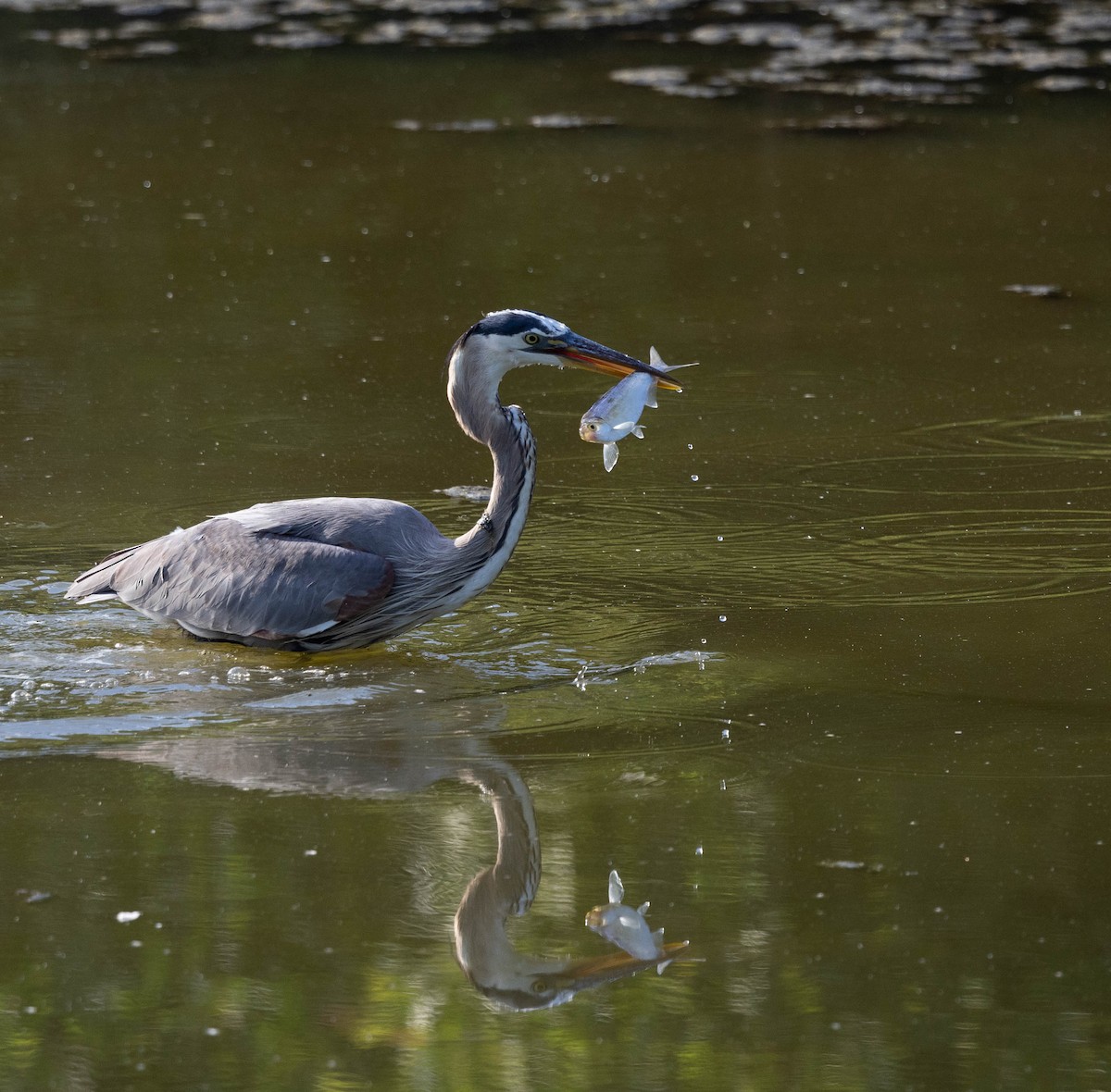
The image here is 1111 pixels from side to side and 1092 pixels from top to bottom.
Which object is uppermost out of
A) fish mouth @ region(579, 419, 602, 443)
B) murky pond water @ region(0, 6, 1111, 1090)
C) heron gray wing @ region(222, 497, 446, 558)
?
fish mouth @ region(579, 419, 602, 443)

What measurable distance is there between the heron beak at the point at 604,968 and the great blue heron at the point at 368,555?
2177 mm

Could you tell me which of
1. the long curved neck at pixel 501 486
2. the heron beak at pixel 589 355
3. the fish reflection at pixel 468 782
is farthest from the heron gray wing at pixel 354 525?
the fish reflection at pixel 468 782

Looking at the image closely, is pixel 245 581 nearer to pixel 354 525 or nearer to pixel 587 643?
pixel 354 525

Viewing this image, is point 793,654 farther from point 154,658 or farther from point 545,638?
point 154,658

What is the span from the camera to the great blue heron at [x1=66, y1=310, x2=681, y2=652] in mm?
6078

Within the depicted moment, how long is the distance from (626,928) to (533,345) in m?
2.38

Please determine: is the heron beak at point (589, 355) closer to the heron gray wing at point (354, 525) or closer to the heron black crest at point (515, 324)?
the heron black crest at point (515, 324)

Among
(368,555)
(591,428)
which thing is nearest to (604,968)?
(591,428)

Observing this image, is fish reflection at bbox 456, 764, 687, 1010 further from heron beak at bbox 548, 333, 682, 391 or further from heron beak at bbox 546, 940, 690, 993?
heron beak at bbox 548, 333, 682, 391

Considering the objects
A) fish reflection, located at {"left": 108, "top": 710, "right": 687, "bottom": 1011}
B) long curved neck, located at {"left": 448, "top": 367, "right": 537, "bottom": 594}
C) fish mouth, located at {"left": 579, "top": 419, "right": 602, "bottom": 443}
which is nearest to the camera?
fish reflection, located at {"left": 108, "top": 710, "right": 687, "bottom": 1011}

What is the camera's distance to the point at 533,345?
6066 mm

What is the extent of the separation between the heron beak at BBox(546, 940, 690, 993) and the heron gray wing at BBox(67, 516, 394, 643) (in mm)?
2176

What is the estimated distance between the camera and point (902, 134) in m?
13.6

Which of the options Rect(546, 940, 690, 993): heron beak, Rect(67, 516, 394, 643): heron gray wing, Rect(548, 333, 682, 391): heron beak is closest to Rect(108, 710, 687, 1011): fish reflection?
Rect(546, 940, 690, 993): heron beak
